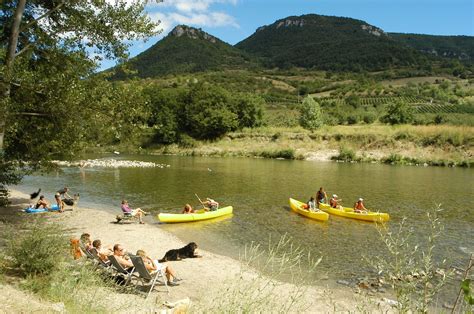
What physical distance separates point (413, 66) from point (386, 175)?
15958 centimetres

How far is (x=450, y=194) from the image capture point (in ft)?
97.5

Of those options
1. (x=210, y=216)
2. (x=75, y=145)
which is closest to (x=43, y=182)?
(x=210, y=216)

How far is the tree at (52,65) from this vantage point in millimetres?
11258

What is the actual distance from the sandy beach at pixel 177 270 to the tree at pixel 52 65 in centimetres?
384

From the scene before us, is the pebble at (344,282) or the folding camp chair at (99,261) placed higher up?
the folding camp chair at (99,261)

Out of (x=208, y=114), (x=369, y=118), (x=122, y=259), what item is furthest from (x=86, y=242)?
(x=369, y=118)

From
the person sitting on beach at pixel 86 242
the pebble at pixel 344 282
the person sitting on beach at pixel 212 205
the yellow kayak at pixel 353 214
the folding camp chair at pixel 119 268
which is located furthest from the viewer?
the person sitting on beach at pixel 212 205

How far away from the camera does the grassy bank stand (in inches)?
2168

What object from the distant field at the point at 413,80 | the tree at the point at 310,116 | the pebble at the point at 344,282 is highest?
the distant field at the point at 413,80

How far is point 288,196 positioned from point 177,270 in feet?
55.6

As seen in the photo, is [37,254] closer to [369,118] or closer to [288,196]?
[288,196]

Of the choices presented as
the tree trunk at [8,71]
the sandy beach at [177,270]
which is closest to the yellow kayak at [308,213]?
the sandy beach at [177,270]

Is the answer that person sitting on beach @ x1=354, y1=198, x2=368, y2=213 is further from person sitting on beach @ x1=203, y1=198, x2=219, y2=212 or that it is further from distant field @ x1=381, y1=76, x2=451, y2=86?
distant field @ x1=381, y1=76, x2=451, y2=86

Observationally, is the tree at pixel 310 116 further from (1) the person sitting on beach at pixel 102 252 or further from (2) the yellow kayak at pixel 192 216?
(1) the person sitting on beach at pixel 102 252
